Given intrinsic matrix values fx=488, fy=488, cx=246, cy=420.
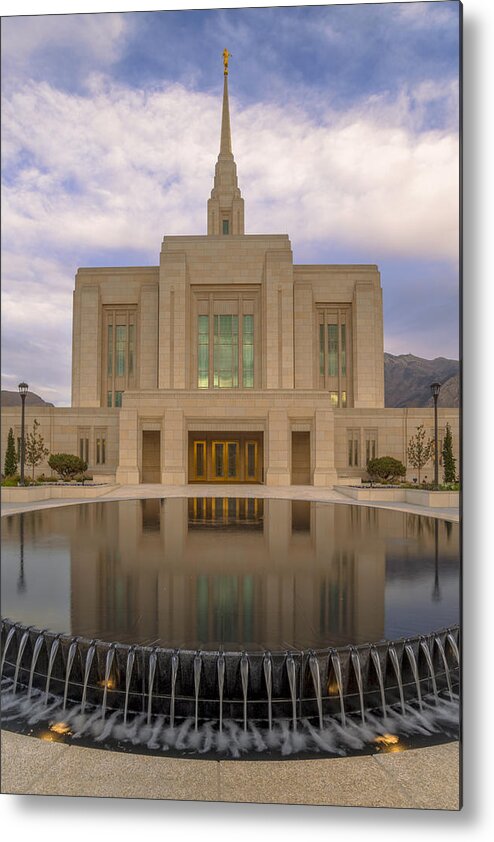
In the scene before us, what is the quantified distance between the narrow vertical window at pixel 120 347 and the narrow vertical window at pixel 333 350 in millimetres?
16476

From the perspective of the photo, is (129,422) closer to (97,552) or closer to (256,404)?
(256,404)

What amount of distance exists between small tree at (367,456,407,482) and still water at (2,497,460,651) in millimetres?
13790

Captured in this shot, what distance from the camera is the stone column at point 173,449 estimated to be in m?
27.4

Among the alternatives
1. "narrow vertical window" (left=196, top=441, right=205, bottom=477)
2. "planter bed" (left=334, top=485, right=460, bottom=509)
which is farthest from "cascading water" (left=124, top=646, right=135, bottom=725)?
"narrow vertical window" (left=196, top=441, right=205, bottom=477)

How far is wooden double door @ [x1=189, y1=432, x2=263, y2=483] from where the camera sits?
31000 mm

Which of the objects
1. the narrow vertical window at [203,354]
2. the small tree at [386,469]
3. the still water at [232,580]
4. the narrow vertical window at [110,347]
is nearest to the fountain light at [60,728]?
the still water at [232,580]

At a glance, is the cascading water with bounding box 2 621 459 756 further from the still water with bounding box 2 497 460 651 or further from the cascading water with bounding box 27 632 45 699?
the still water with bounding box 2 497 460 651

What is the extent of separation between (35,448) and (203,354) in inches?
569

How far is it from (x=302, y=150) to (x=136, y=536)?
27.4ft

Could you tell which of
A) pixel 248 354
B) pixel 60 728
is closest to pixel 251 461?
pixel 248 354

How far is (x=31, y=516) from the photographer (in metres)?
15.0

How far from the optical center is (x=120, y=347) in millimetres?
39375

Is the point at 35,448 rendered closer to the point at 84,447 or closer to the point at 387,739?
the point at 84,447

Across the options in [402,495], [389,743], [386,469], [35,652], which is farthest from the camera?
[386,469]
